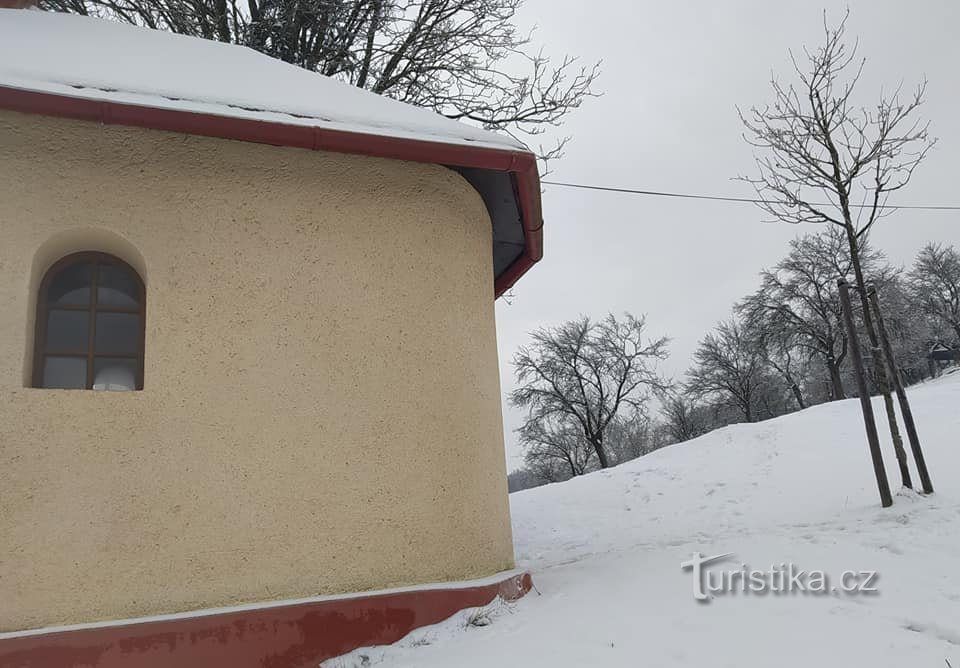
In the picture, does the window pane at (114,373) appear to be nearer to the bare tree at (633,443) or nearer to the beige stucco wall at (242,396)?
A: the beige stucco wall at (242,396)

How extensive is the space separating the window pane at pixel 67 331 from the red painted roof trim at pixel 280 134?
1.25 metres

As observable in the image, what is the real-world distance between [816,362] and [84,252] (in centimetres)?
3672

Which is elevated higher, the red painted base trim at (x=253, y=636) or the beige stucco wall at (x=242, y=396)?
the beige stucco wall at (x=242, y=396)

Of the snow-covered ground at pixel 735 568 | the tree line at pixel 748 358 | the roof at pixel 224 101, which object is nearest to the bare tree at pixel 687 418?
the tree line at pixel 748 358

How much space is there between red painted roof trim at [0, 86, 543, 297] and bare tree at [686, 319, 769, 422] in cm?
3243

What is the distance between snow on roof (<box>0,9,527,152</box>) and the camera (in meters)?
4.11

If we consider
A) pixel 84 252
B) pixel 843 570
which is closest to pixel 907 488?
pixel 843 570

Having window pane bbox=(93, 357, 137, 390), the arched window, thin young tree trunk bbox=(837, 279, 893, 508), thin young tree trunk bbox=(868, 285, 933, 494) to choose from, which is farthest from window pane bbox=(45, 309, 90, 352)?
thin young tree trunk bbox=(868, 285, 933, 494)

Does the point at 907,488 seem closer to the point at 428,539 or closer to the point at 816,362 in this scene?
the point at 428,539

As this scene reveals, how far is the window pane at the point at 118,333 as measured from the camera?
439 cm

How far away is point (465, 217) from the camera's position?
5406 mm

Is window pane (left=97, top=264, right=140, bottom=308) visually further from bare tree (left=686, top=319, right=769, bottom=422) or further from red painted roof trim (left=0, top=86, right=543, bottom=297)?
bare tree (left=686, top=319, right=769, bottom=422)

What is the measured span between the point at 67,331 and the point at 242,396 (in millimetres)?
1220

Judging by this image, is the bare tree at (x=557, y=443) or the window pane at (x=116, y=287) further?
the bare tree at (x=557, y=443)
